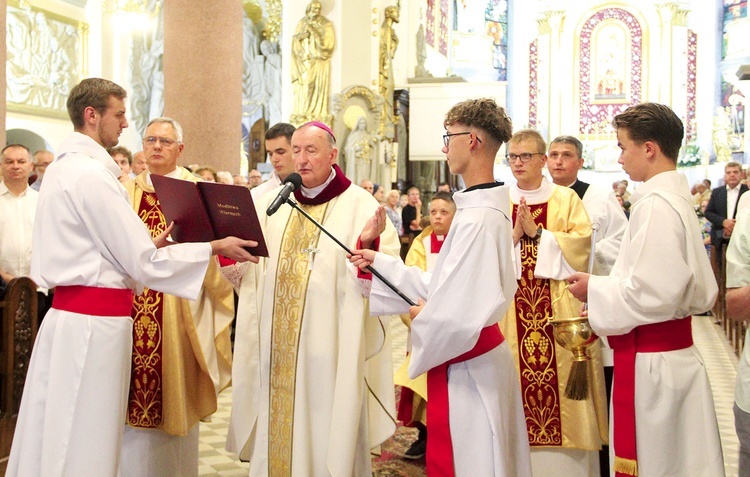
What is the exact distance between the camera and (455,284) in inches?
112

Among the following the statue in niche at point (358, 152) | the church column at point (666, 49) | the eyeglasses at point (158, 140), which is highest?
the church column at point (666, 49)

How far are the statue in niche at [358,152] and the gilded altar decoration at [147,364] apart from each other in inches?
381

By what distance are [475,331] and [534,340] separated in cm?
171

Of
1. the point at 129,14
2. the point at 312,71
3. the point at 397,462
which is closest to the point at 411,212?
the point at 312,71

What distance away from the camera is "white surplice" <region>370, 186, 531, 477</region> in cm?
283

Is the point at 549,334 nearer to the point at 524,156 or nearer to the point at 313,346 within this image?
the point at 524,156

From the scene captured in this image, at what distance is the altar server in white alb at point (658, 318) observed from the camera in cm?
289

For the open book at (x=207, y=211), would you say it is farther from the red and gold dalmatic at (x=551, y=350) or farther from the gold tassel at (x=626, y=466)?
the gold tassel at (x=626, y=466)

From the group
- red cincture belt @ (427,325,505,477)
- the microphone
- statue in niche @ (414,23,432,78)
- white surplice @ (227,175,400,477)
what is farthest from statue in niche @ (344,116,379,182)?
red cincture belt @ (427,325,505,477)

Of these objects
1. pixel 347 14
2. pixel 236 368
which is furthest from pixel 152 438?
pixel 347 14

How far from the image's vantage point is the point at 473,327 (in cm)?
280

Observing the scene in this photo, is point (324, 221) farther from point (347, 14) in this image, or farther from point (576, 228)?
point (347, 14)

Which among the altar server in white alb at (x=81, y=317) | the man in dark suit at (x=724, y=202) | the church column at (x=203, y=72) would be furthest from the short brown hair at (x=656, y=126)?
the man in dark suit at (x=724, y=202)

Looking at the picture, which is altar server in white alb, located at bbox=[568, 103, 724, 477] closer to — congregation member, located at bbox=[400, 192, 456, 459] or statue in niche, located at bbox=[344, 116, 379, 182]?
congregation member, located at bbox=[400, 192, 456, 459]
